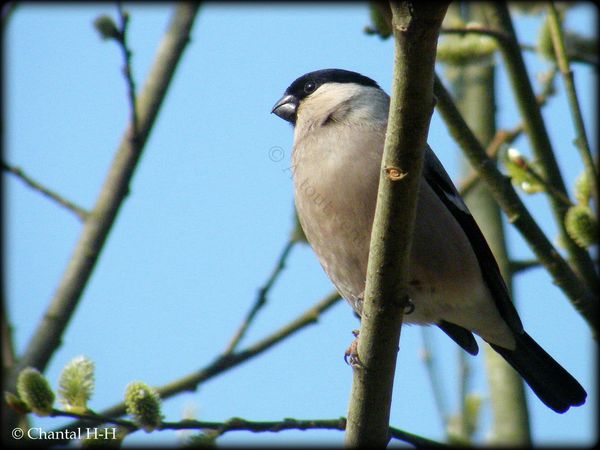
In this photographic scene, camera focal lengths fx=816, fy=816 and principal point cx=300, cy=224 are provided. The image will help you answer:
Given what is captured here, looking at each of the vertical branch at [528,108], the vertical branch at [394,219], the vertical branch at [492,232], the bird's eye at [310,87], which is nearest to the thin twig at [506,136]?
the vertical branch at [492,232]

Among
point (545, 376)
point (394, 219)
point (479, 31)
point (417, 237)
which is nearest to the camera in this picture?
point (394, 219)

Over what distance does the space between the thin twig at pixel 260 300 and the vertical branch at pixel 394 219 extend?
4.55 feet

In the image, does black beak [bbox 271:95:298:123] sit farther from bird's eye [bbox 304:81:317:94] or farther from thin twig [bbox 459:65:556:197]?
thin twig [bbox 459:65:556:197]

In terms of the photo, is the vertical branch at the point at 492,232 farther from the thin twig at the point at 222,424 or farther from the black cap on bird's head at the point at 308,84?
the thin twig at the point at 222,424

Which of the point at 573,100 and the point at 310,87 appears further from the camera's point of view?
the point at 310,87

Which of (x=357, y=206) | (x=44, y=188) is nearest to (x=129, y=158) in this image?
(x=44, y=188)

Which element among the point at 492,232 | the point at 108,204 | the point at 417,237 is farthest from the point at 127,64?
the point at 492,232

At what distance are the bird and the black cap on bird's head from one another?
20 centimetres

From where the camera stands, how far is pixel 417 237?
12.4 feet

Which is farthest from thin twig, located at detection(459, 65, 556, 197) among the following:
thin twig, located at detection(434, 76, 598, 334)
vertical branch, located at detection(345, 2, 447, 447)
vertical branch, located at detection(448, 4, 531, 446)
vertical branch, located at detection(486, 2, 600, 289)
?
vertical branch, located at detection(345, 2, 447, 447)

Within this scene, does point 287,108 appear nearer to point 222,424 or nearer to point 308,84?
point 308,84

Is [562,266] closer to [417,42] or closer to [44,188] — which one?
[417,42]

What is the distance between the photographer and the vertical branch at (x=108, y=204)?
163 inches

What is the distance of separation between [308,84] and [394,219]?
2403 millimetres
